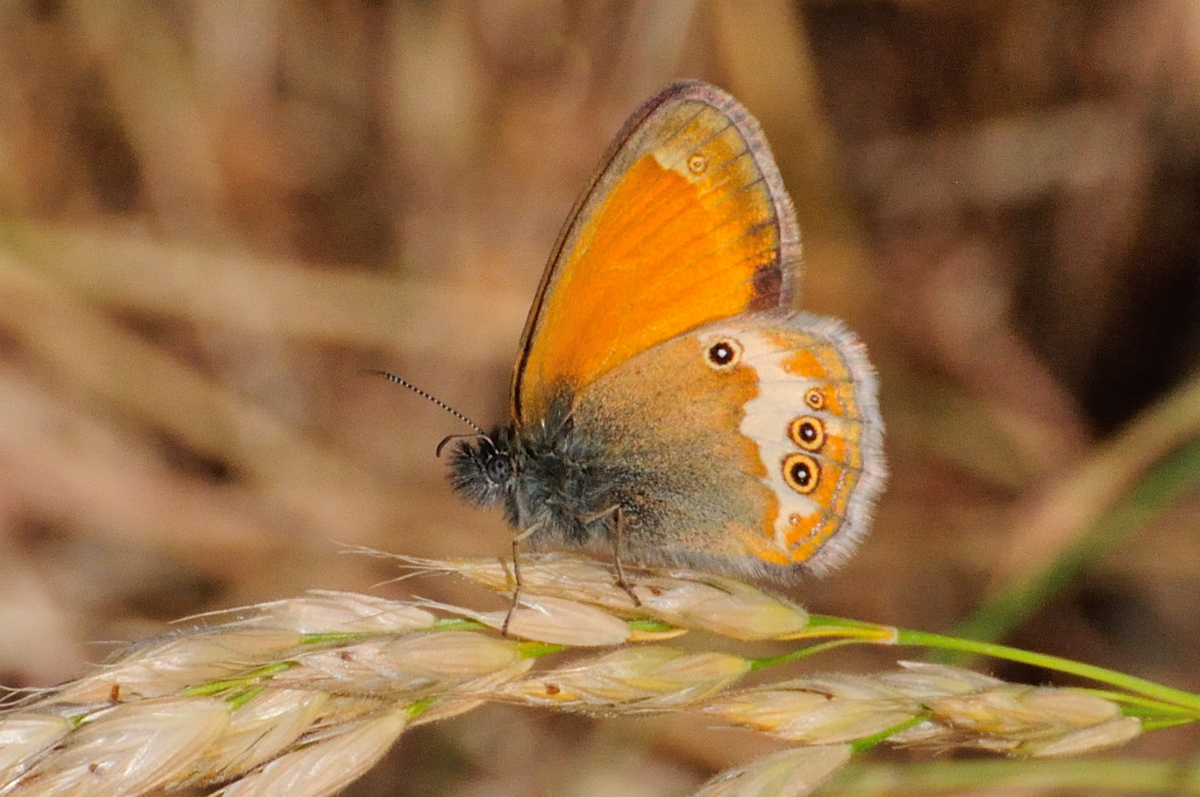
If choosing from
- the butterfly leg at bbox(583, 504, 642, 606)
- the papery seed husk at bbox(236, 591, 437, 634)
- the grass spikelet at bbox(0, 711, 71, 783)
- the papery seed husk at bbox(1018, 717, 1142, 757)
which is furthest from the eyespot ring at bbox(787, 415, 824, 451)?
the grass spikelet at bbox(0, 711, 71, 783)

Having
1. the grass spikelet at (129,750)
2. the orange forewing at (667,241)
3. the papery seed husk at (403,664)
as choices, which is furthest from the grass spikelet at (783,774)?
the orange forewing at (667,241)

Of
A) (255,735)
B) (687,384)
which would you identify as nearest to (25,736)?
(255,735)

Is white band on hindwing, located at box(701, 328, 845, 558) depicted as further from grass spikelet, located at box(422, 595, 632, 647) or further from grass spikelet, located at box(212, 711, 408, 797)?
grass spikelet, located at box(212, 711, 408, 797)

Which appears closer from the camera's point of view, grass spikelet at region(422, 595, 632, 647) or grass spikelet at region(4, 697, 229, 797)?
grass spikelet at region(4, 697, 229, 797)

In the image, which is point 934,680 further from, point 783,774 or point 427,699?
point 427,699

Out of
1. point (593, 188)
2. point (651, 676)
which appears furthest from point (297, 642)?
point (593, 188)

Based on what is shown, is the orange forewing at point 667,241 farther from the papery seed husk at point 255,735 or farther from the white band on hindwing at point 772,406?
the papery seed husk at point 255,735
